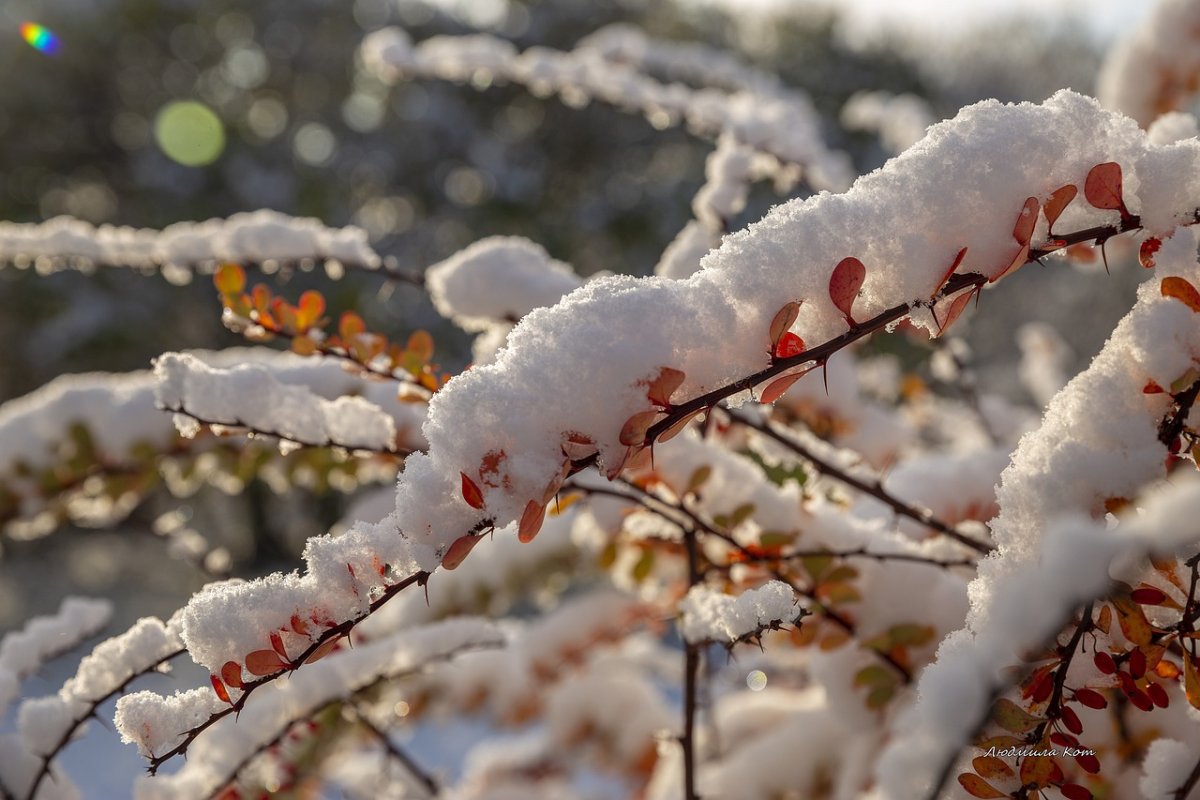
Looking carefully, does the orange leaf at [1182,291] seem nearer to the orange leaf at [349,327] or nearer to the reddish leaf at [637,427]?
the reddish leaf at [637,427]

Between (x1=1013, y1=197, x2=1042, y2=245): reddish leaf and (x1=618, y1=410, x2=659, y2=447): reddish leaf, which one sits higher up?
(x1=1013, y1=197, x2=1042, y2=245): reddish leaf

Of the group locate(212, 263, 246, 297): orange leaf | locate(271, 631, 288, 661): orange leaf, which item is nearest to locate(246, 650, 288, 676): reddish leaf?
locate(271, 631, 288, 661): orange leaf

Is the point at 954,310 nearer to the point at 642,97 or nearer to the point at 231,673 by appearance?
the point at 231,673

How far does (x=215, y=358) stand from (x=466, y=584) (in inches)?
20.6

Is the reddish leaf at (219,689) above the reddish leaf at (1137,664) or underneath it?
underneath

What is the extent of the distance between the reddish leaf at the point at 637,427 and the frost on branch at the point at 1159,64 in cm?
147

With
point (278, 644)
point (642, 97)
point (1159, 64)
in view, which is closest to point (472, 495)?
point (278, 644)

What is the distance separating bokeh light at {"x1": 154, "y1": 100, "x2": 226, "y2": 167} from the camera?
587 centimetres

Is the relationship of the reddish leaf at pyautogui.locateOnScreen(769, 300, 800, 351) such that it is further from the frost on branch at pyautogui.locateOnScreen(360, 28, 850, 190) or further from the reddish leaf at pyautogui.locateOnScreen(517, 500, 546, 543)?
the frost on branch at pyautogui.locateOnScreen(360, 28, 850, 190)

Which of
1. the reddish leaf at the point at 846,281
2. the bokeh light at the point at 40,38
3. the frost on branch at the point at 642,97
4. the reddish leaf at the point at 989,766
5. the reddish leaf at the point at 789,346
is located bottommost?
the reddish leaf at the point at 989,766

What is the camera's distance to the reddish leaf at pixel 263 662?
0.48m

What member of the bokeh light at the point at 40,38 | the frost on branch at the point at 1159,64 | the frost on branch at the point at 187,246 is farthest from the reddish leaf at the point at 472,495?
the bokeh light at the point at 40,38

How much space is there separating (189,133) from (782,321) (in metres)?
6.47

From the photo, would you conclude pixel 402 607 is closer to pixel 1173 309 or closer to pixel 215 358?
pixel 215 358
